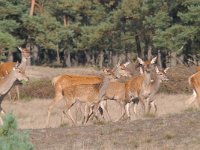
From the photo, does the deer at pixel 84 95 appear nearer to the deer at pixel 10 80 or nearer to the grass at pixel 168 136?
the deer at pixel 10 80

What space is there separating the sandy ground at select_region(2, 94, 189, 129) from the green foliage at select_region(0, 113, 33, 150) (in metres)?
10.9

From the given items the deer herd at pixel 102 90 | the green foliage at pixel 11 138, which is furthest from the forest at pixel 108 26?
the green foliage at pixel 11 138

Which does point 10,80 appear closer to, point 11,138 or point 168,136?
point 168,136

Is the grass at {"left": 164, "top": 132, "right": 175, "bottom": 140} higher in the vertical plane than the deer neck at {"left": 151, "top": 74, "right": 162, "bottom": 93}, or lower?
higher

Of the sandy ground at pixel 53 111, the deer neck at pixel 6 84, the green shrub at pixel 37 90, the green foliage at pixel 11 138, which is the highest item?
the green foliage at pixel 11 138

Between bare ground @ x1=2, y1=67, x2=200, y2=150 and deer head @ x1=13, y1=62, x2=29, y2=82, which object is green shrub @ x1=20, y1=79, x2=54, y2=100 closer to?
deer head @ x1=13, y1=62, x2=29, y2=82

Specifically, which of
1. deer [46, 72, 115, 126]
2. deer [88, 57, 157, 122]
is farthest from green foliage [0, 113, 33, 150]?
deer [88, 57, 157, 122]

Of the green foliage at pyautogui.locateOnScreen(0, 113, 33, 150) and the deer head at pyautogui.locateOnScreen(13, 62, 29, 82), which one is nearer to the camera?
the green foliage at pyautogui.locateOnScreen(0, 113, 33, 150)

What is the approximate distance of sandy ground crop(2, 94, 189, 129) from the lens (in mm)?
19219

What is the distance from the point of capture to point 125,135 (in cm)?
1300

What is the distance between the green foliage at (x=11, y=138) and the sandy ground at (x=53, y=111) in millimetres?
10874

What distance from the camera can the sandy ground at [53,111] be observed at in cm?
1922

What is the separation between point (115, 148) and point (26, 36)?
32.9 metres

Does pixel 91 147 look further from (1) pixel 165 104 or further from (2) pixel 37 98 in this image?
(2) pixel 37 98
